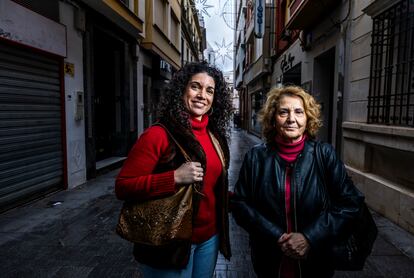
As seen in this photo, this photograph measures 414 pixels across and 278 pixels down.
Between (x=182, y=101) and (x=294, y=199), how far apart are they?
82cm

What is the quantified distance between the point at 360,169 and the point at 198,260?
4990 mm

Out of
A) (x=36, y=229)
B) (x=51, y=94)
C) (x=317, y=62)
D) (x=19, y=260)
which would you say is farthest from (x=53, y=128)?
(x=317, y=62)

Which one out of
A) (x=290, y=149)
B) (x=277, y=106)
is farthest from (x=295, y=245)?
(x=277, y=106)

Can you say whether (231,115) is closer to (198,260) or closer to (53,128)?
(198,260)

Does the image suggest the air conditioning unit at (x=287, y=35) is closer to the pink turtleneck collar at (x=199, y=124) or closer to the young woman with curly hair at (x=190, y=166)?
the young woman with curly hair at (x=190, y=166)

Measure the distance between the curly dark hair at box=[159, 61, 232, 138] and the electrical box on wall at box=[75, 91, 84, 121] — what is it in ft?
18.9

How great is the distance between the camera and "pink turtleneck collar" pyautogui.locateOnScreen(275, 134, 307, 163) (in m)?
1.93

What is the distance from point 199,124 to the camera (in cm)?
195

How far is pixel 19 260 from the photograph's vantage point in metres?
3.59

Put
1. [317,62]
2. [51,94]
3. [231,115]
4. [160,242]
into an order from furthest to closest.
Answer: [317,62] < [51,94] < [231,115] < [160,242]

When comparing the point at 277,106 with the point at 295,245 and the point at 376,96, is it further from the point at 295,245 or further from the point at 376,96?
the point at 376,96

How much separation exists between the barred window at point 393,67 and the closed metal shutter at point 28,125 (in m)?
5.80

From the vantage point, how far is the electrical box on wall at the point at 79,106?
7262 millimetres

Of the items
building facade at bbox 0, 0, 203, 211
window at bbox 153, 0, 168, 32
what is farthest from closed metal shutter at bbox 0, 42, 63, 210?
window at bbox 153, 0, 168, 32
